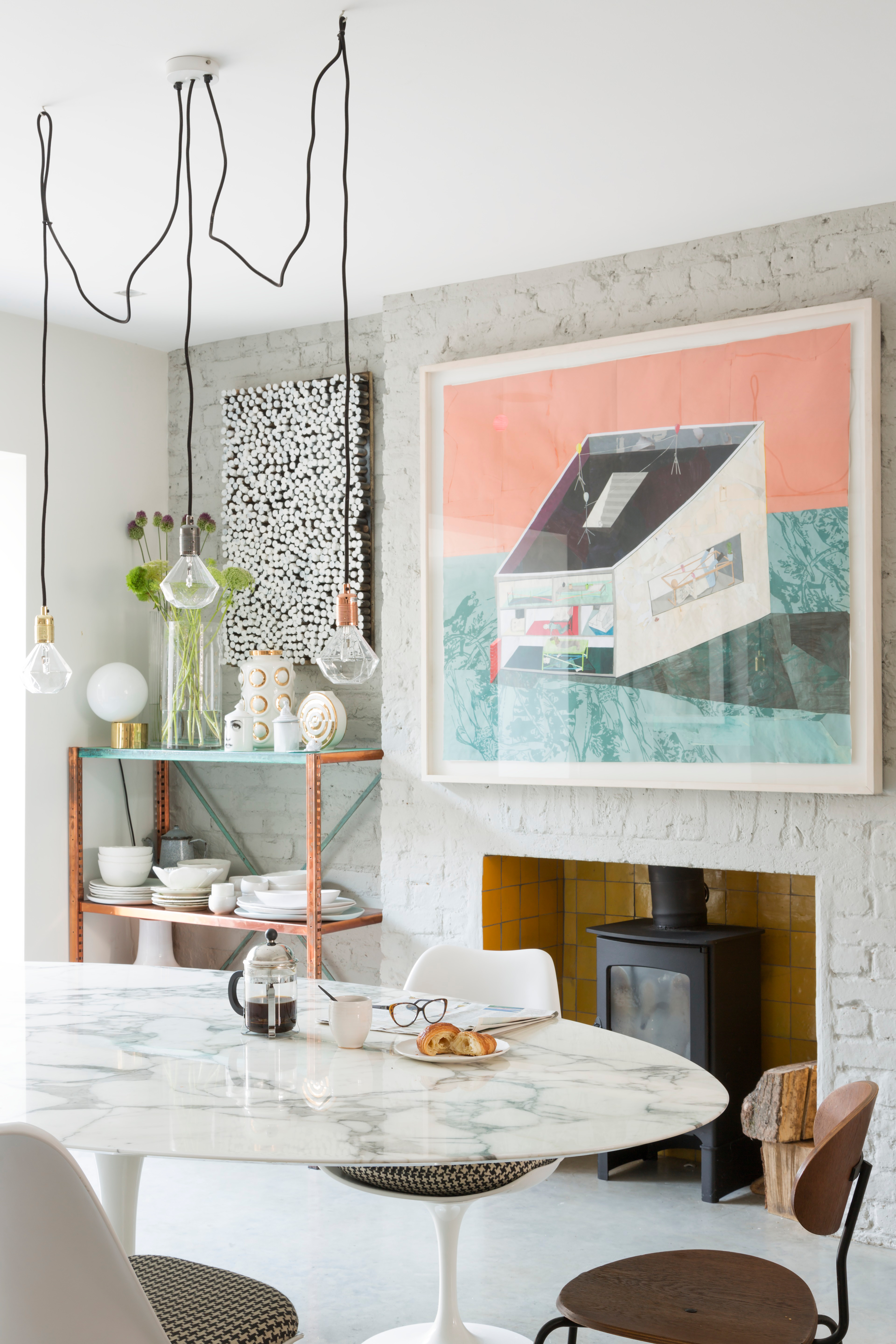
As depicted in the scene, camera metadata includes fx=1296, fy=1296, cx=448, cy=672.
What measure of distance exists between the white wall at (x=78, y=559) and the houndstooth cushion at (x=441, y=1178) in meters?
2.30

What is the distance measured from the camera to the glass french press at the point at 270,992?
2.17 m

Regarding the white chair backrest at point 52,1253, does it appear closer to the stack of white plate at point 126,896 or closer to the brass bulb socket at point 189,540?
the brass bulb socket at point 189,540

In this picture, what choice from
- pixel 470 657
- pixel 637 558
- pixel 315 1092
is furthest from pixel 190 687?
pixel 315 1092

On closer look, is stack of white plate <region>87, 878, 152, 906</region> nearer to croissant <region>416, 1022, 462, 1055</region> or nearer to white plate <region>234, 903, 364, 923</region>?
white plate <region>234, 903, 364, 923</region>

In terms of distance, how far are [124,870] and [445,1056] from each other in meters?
2.53

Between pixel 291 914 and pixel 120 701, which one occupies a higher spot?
pixel 120 701

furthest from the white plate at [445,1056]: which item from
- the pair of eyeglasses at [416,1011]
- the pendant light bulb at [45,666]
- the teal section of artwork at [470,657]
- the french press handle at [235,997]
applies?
the teal section of artwork at [470,657]

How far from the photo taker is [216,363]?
4.63 metres

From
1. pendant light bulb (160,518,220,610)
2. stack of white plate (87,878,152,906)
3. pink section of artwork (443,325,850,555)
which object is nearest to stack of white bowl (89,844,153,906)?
stack of white plate (87,878,152,906)

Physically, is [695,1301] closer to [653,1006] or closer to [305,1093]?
[305,1093]

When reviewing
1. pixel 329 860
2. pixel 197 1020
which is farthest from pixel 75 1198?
pixel 329 860

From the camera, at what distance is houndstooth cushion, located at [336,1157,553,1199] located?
221cm

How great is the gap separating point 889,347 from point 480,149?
1124 millimetres

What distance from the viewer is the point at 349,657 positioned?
7.65 feet
